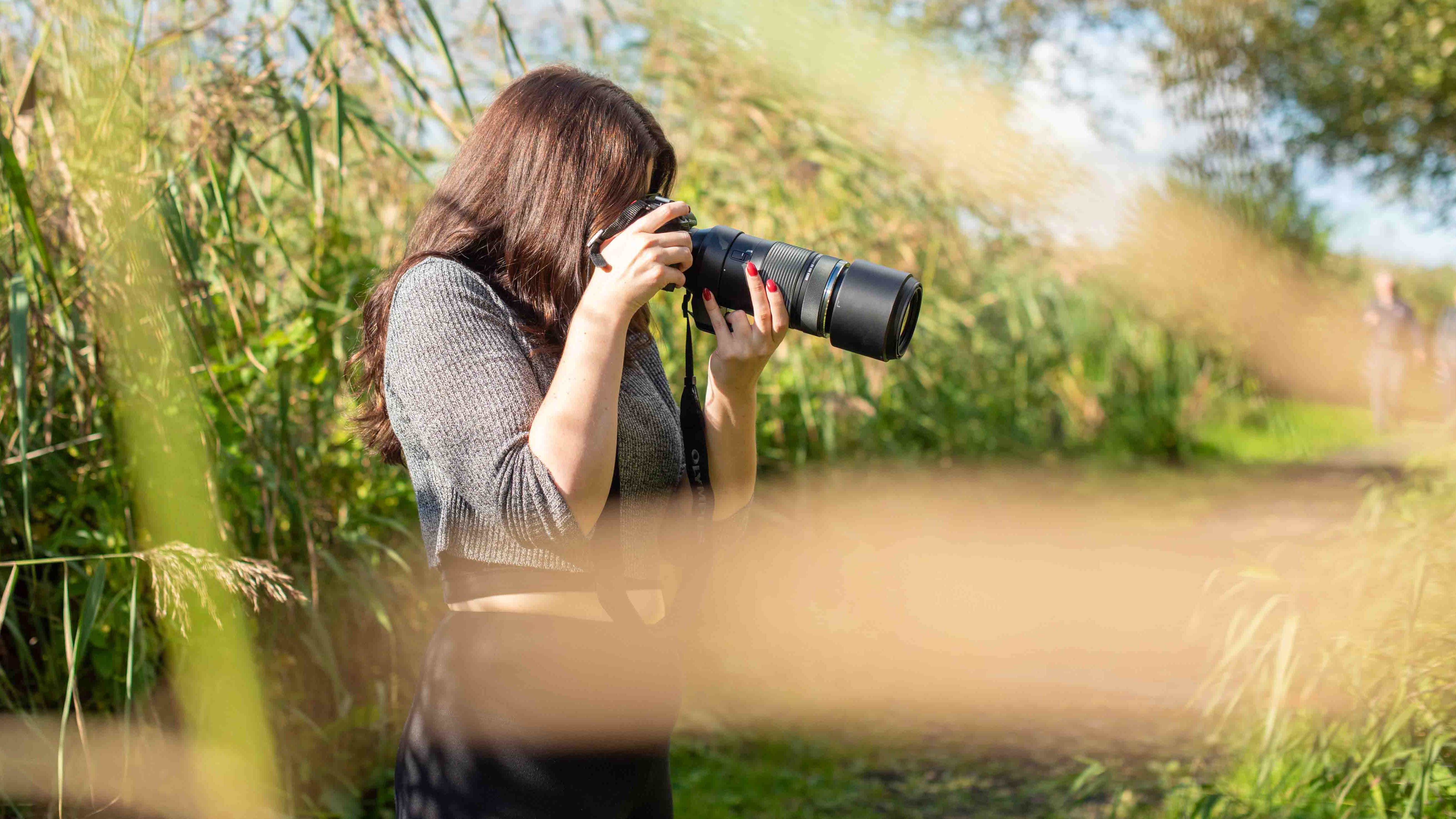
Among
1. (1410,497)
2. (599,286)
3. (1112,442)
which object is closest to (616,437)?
(599,286)

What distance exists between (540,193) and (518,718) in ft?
1.78

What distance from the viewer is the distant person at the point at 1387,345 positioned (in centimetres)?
746

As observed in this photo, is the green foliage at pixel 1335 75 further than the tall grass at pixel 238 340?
Yes

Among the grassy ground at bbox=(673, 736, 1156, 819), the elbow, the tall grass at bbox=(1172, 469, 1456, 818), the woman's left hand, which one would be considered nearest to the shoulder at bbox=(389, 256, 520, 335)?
the elbow

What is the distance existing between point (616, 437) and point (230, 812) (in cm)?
123

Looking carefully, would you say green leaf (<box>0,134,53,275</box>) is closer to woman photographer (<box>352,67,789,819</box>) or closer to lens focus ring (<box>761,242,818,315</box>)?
woman photographer (<box>352,67,789,819</box>)

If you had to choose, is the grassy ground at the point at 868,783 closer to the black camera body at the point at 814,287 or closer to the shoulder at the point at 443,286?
the black camera body at the point at 814,287

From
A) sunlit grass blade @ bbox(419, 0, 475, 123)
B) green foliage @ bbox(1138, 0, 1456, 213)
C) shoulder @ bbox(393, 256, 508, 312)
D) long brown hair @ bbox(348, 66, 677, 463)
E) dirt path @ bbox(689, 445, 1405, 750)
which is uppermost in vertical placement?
green foliage @ bbox(1138, 0, 1456, 213)

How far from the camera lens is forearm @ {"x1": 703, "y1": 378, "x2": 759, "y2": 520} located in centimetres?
133

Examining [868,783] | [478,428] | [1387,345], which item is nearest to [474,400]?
[478,428]

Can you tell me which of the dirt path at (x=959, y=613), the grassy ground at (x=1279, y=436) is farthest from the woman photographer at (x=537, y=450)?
the grassy ground at (x=1279, y=436)

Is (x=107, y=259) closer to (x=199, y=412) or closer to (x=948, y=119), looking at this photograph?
(x=199, y=412)

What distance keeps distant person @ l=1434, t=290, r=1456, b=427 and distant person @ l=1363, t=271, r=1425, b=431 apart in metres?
0.18

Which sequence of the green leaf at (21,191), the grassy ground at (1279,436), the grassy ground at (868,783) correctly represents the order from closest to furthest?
the green leaf at (21,191) → the grassy ground at (868,783) → the grassy ground at (1279,436)
